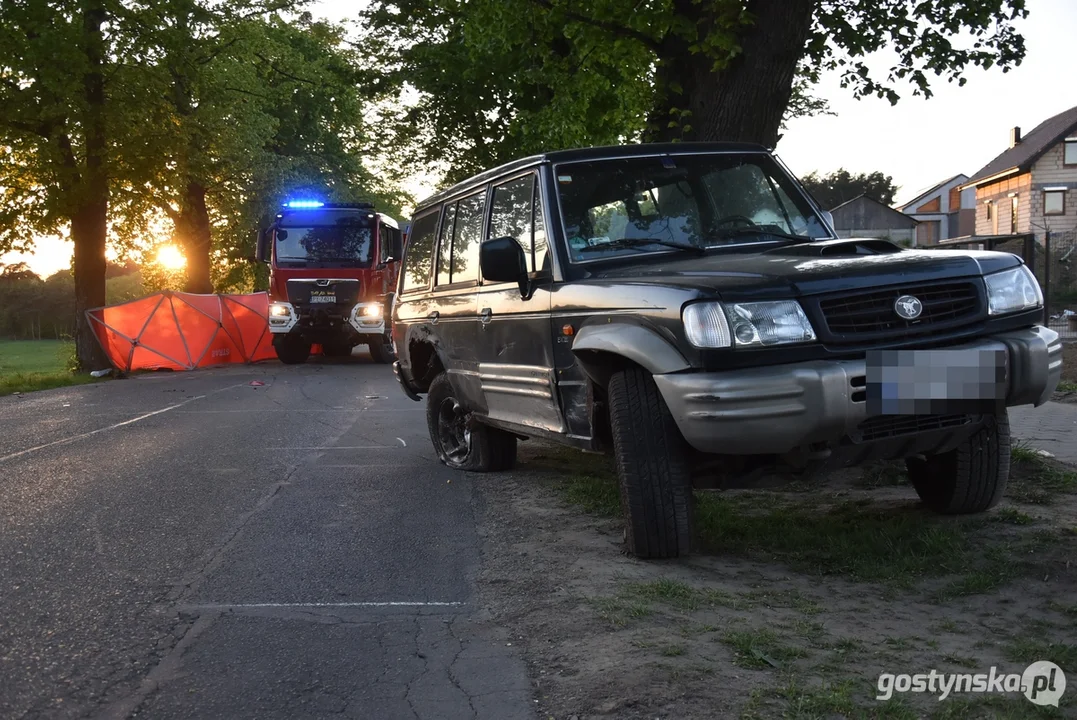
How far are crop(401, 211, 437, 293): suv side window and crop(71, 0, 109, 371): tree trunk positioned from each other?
51.0 ft

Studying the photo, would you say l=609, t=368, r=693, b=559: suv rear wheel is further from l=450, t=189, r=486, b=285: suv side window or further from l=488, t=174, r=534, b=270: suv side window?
l=450, t=189, r=486, b=285: suv side window

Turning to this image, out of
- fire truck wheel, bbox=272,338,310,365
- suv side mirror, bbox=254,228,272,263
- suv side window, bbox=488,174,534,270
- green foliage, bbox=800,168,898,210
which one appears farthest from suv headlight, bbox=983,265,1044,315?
green foliage, bbox=800,168,898,210

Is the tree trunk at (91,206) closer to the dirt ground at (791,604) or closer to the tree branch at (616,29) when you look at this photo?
the tree branch at (616,29)

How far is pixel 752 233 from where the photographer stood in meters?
6.23

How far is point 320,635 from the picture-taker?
440 centimetres

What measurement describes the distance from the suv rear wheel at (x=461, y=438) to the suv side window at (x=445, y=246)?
708 mm

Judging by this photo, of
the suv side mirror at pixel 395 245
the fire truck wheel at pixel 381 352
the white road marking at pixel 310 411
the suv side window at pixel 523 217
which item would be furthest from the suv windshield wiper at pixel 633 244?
the fire truck wheel at pixel 381 352

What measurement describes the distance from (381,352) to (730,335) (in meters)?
20.7

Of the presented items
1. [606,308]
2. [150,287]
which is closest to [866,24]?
[606,308]

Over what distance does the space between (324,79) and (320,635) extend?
33850mm

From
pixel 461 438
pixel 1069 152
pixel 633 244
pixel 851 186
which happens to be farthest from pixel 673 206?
pixel 851 186

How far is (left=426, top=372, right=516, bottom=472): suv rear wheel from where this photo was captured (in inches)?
326

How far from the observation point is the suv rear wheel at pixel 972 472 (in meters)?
5.68

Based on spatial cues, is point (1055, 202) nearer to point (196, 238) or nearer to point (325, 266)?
point (196, 238)
